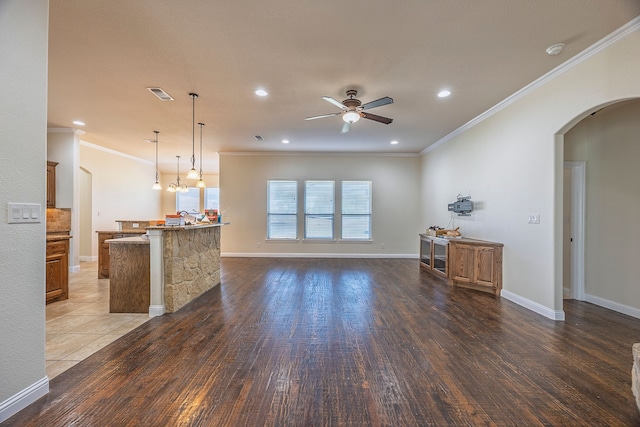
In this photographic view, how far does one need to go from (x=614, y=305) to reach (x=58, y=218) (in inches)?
378

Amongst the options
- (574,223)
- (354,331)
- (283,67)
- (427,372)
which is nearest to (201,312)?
(354,331)

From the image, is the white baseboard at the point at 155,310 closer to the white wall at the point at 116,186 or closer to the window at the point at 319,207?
the window at the point at 319,207

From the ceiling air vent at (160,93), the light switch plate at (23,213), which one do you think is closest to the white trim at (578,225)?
the ceiling air vent at (160,93)

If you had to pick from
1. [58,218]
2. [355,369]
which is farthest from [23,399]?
[58,218]

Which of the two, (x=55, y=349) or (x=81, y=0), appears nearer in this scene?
(x=81, y=0)

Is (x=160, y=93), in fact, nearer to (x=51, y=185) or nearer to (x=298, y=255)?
(x=51, y=185)

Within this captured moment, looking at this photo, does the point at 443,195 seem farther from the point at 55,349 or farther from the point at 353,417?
the point at 55,349

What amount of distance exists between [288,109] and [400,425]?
13.8 ft

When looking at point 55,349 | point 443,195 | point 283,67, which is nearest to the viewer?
point 55,349

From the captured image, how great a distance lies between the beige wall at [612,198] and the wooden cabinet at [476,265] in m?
1.17

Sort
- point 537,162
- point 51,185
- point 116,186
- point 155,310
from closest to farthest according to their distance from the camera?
point 155,310 < point 537,162 < point 51,185 < point 116,186

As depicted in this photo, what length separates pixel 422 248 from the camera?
6520 mm

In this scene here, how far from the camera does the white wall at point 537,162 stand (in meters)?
2.77

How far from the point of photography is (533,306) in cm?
366
